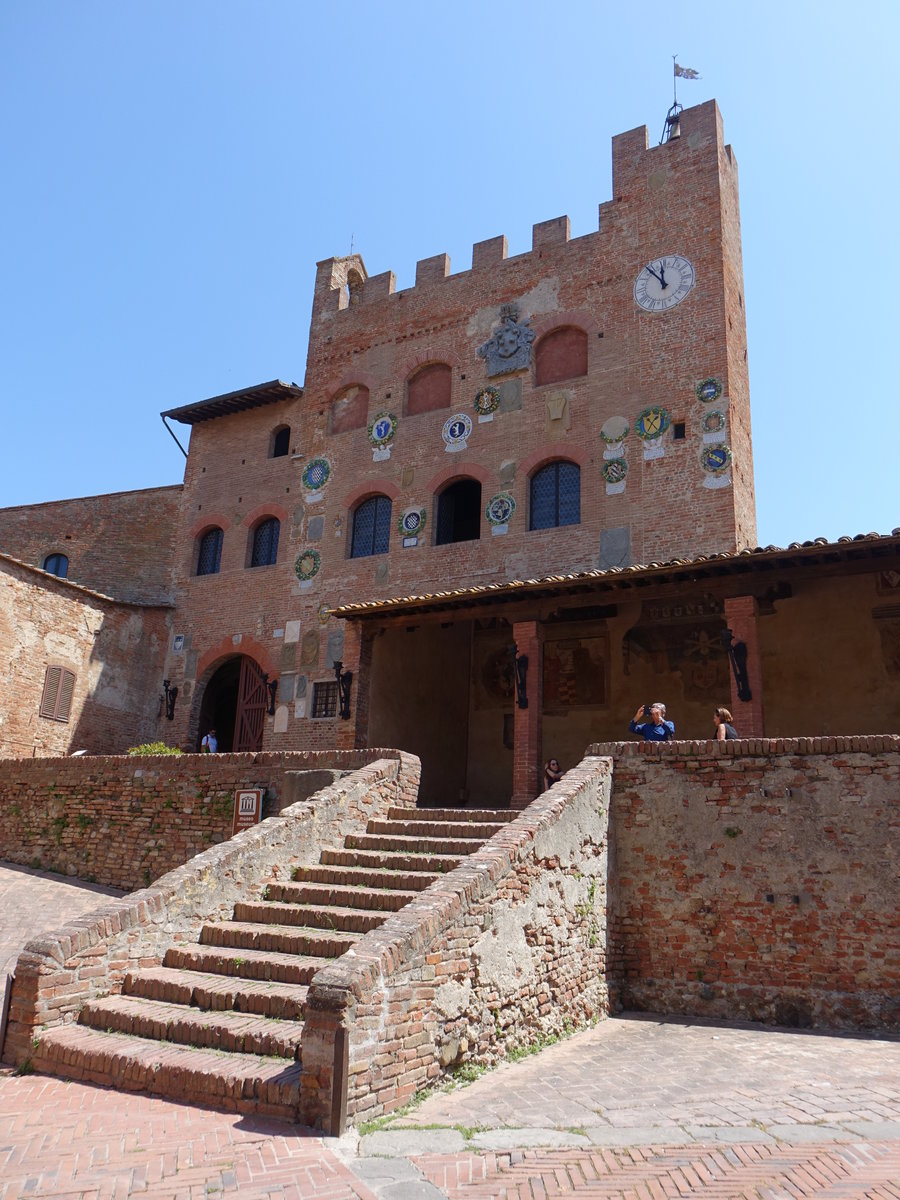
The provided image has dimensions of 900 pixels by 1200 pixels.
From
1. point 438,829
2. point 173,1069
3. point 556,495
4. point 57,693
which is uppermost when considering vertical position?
point 556,495

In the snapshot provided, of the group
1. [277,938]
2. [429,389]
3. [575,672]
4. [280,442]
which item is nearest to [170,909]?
[277,938]

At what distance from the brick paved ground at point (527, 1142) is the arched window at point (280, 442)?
15.4 metres

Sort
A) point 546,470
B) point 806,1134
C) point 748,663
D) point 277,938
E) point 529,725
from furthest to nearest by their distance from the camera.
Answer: point 546,470 < point 529,725 < point 748,663 < point 277,938 < point 806,1134

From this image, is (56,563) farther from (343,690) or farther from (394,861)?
(394,861)

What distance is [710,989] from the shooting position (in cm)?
831

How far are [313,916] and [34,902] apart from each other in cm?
586

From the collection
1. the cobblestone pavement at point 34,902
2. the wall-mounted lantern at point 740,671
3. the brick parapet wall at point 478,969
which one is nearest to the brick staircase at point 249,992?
the brick parapet wall at point 478,969

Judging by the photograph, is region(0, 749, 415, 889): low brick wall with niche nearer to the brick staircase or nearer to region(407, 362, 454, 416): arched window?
the brick staircase

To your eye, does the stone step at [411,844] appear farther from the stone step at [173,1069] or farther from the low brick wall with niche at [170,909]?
the stone step at [173,1069]

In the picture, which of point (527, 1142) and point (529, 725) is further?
point (529, 725)

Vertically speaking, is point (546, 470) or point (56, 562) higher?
point (546, 470)

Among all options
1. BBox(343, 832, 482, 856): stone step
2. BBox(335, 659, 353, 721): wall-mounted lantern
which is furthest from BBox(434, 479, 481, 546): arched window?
BBox(343, 832, 482, 856): stone step

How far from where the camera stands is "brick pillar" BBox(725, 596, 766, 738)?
1120 cm

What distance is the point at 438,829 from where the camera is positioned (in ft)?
30.3
